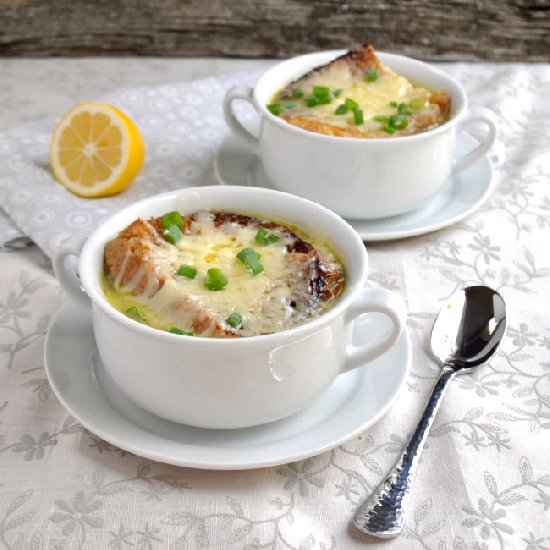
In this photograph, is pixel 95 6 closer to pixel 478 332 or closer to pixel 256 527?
pixel 478 332

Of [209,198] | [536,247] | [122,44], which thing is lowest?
[122,44]

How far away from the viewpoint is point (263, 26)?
331 centimetres

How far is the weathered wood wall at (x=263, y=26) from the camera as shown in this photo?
10.6 feet

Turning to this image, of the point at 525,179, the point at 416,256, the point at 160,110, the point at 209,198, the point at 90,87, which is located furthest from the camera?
the point at 90,87

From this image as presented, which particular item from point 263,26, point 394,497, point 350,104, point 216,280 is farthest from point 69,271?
point 263,26

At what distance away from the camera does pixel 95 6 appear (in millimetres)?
3209

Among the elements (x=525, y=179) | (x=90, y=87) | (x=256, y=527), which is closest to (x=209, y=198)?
(x=256, y=527)

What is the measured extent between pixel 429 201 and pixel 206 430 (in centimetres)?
104

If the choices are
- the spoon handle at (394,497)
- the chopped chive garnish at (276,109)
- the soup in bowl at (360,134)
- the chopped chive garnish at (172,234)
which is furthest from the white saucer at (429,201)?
the spoon handle at (394,497)

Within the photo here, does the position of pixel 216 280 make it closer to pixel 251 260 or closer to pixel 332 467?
pixel 251 260

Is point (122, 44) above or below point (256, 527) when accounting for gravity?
below

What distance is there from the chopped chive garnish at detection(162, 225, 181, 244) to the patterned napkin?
0.50m

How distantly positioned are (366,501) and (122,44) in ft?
7.78

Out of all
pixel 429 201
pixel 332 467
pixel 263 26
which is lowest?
pixel 263 26
